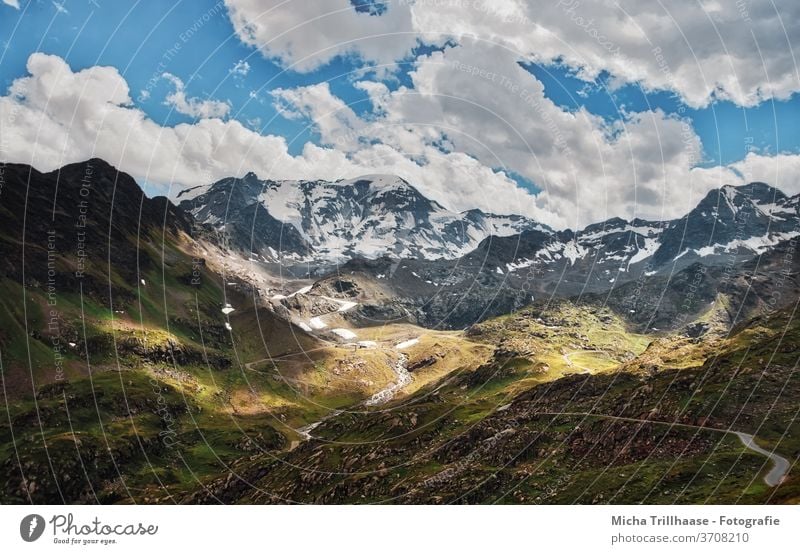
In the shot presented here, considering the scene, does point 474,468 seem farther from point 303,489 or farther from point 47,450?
point 47,450

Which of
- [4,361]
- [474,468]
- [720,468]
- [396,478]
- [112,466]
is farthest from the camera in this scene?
[4,361]

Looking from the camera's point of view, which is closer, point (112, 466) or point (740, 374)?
point (740, 374)

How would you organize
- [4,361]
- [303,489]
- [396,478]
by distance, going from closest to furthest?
[396,478]
[303,489]
[4,361]

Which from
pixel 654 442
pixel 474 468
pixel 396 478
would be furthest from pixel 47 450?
pixel 654 442

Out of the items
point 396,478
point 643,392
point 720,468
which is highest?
point 643,392

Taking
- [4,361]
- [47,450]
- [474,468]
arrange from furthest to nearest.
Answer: [4,361] → [47,450] → [474,468]

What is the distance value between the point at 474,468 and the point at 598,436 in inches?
969

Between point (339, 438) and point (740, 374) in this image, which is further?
point (339, 438)
